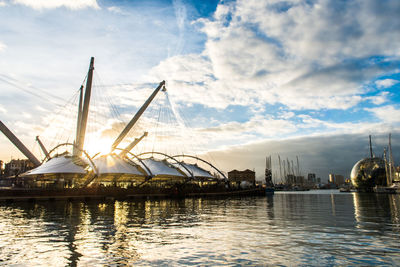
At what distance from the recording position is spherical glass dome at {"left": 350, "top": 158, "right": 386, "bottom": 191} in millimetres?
104312

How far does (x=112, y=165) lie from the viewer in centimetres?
6197

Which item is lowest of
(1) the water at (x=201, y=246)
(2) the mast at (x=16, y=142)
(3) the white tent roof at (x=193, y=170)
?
(1) the water at (x=201, y=246)

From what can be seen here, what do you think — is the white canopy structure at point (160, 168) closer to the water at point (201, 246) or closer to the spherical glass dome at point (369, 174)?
the water at point (201, 246)

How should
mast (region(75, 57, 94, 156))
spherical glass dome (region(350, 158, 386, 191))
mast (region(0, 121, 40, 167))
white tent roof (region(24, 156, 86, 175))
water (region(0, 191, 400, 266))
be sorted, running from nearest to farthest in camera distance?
1. water (region(0, 191, 400, 266))
2. white tent roof (region(24, 156, 86, 175))
3. mast (region(75, 57, 94, 156))
4. mast (region(0, 121, 40, 167))
5. spherical glass dome (region(350, 158, 386, 191))

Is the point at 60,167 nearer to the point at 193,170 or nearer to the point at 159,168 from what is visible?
the point at 159,168

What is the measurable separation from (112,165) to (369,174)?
9468cm

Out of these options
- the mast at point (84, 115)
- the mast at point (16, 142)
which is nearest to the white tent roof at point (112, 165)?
the mast at point (84, 115)

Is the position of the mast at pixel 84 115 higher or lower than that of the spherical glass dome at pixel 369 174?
higher

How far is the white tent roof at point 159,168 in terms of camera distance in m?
71.4

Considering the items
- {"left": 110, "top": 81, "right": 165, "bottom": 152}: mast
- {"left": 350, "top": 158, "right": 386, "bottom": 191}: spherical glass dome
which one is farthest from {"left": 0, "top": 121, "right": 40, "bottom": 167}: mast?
{"left": 350, "top": 158, "right": 386, "bottom": 191}: spherical glass dome

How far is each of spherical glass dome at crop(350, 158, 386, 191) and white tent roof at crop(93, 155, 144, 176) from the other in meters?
87.4

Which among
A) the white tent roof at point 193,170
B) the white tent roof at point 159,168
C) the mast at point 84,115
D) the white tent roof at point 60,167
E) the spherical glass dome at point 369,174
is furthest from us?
the spherical glass dome at point 369,174

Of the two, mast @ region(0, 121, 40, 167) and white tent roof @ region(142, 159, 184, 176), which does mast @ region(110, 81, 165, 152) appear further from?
mast @ region(0, 121, 40, 167)

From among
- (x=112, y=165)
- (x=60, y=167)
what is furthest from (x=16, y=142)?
(x=112, y=165)
